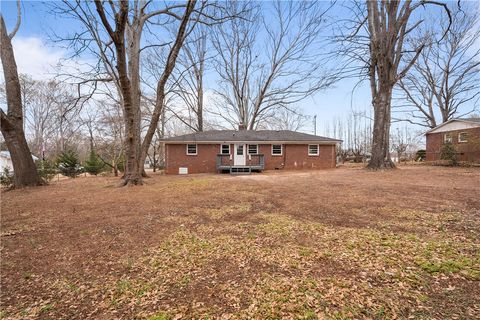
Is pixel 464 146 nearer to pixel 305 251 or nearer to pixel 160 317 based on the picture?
pixel 305 251

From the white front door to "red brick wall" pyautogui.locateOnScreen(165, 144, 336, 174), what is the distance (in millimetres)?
412

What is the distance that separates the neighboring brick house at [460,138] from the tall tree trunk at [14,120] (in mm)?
25562

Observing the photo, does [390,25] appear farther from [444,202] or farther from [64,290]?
[64,290]

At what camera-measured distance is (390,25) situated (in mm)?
12938

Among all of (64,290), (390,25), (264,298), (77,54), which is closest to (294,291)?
A: (264,298)

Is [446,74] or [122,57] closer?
[122,57]

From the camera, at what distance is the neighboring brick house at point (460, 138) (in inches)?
656

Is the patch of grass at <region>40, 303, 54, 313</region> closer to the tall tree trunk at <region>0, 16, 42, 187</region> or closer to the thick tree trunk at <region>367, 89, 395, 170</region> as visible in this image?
Result: the tall tree trunk at <region>0, 16, 42, 187</region>

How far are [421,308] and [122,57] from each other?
9770mm

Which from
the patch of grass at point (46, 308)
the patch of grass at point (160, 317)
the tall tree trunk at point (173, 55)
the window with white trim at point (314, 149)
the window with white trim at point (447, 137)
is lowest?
the patch of grass at point (46, 308)

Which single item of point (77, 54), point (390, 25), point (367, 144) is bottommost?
A: point (367, 144)

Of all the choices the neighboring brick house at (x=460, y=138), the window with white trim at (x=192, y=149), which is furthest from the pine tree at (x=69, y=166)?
the neighboring brick house at (x=460, y=138)

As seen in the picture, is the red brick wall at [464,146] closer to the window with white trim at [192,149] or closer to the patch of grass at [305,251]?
the patch of grass at [305,251]

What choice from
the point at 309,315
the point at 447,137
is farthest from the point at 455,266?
the point at 447,137
